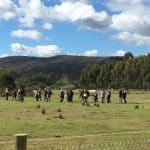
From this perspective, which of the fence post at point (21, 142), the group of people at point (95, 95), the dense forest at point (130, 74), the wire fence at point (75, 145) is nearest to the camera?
the fence post at point (21, 142)

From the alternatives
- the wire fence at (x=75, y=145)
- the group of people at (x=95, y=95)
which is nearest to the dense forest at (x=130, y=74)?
the group of people at (x=95, y=95)

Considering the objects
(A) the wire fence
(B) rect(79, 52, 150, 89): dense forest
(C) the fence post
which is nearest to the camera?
(C) the fence post

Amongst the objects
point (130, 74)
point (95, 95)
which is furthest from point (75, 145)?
point (130, 74)

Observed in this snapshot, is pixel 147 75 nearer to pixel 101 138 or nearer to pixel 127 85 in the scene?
pixel 127 85

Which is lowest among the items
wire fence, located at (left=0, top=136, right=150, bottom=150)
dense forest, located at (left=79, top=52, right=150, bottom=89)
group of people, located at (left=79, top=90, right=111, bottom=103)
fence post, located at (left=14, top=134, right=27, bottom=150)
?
wire fence, located at (left=0, top=136, right=150, bottom=150)

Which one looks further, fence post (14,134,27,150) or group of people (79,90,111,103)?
group of people (79,90,111,103)

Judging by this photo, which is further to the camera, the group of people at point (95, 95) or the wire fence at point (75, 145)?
the group of people at point (95, 95)

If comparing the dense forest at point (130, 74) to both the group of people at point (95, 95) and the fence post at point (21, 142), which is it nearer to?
the group of people at point (95, 95)

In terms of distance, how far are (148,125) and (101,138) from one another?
1366cm

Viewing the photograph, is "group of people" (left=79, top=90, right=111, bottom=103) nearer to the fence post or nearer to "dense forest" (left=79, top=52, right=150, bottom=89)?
the fence post

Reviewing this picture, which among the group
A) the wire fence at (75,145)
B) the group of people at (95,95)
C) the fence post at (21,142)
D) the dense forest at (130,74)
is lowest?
the wire fence at (75,145)

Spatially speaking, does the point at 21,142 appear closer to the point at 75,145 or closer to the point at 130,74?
the point at 75,145

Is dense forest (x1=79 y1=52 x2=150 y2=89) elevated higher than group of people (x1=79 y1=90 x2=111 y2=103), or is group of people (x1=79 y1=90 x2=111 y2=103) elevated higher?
dense forest (x1=79 y1=52 x2=150 y2=89)

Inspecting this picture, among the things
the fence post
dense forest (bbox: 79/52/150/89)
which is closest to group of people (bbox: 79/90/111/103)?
the fence post
